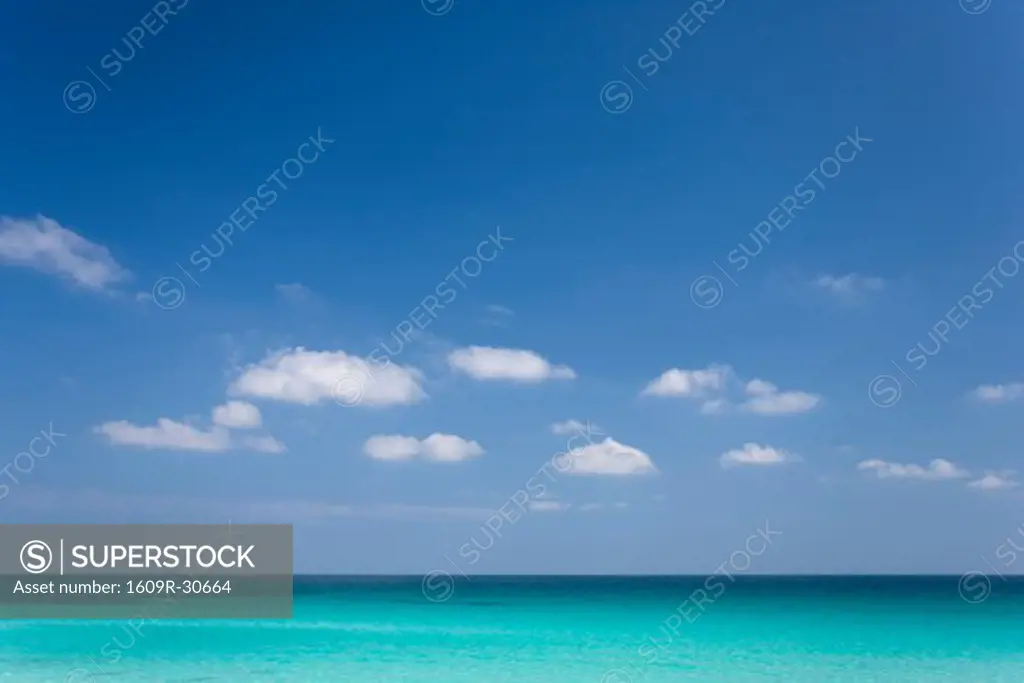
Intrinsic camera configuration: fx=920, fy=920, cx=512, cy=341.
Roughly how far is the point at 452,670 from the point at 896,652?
901 centimetres

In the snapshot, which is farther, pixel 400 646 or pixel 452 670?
pixel 400 646

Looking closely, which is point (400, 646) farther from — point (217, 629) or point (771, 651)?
point (771, 651)

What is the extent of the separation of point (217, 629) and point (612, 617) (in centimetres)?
1263

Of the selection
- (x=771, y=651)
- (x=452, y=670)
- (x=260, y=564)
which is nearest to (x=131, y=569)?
(x=260, y=564)

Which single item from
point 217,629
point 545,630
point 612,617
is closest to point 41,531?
point 217,629

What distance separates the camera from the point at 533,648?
64.4ft

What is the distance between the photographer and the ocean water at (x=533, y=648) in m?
15.4

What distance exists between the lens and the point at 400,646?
2000 centimetres

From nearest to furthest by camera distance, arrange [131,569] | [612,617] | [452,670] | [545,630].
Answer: [131,569]
[452,670]
[545,630]
[612,617]

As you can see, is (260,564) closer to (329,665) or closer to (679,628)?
(329,665)

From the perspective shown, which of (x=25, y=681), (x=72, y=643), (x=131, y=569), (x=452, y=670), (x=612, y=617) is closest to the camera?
(x=131, y=569)

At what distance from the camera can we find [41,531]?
15039 millimetres

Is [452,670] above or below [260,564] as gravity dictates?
below

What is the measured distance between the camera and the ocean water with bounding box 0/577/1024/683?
15367 mm
